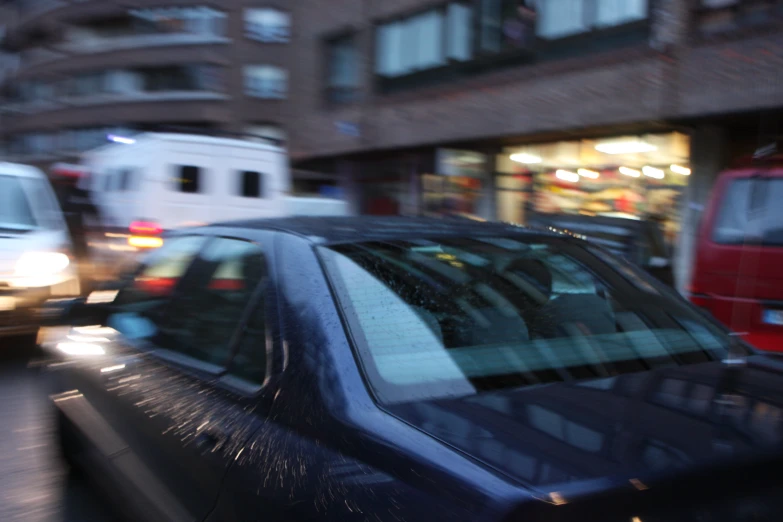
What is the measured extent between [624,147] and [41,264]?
11.2 meters

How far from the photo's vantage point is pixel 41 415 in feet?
18.2

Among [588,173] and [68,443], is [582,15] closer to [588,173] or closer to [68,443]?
[588,173]

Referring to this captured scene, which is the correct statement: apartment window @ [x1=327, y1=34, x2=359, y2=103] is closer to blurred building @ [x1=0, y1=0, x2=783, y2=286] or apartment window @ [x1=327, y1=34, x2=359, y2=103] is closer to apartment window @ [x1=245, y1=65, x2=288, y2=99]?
blurred building @ [x1=0, y1=0, x2=783, y2=286]

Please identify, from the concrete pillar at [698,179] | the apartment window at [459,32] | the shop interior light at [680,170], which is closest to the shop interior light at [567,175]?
the shop interior light at [680,170]

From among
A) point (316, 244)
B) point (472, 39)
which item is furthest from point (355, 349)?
point (472, 39)

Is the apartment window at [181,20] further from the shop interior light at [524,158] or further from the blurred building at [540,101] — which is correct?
the shop interior light at [524,158]

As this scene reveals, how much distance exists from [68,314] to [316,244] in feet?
6.00

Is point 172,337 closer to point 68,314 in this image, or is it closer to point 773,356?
point 68,314

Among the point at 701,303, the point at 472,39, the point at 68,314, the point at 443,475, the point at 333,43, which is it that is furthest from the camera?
the point at 333,43

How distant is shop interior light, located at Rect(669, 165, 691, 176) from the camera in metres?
13.9

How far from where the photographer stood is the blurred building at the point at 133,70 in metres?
32.8

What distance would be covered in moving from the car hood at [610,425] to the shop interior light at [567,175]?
14.6m

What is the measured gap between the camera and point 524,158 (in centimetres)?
1761

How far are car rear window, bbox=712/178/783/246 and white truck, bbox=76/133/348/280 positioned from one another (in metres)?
7.93
